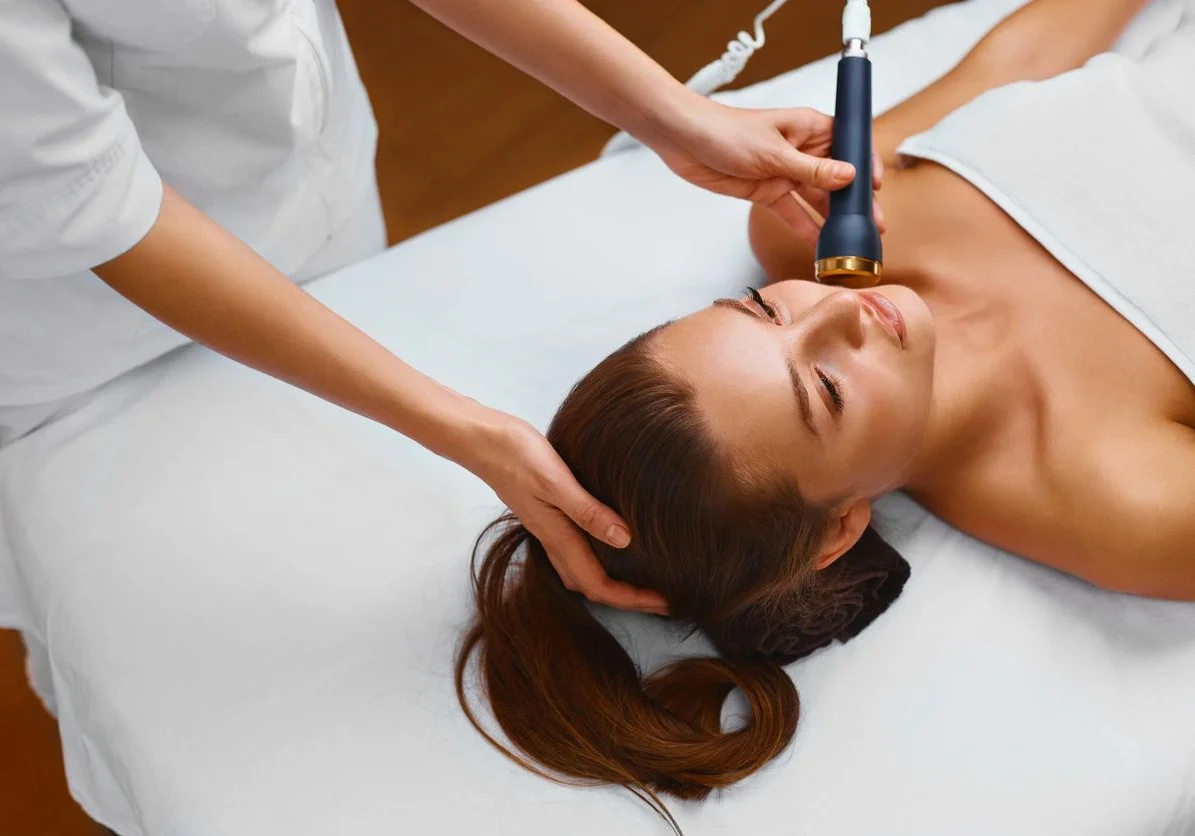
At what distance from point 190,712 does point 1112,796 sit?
2.67 ft

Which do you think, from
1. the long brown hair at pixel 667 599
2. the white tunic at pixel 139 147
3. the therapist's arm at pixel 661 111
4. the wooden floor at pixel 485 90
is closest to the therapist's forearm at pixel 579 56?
the therapist's arm at pixel 661 111

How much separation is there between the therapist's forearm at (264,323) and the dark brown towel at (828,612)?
1.05 feet

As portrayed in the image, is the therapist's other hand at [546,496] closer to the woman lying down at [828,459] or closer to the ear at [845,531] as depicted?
the woman lying down at [828,459]

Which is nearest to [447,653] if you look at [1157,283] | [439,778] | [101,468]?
[439,778]

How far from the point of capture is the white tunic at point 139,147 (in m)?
0.64

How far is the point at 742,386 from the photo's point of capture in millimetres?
830

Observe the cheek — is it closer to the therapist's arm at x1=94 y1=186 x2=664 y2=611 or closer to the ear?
the ear

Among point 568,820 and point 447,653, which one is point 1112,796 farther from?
point 447,653

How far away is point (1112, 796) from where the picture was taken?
34.7 inches

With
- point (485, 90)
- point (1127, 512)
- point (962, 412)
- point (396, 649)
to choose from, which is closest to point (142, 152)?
point (396, 649)

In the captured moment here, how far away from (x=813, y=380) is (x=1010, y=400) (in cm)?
30

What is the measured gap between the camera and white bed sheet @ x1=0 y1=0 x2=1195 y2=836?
0.88 metres

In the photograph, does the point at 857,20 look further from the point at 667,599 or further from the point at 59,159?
the point at 59,159

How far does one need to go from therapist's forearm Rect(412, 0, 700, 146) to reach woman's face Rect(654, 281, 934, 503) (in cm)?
23
